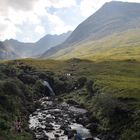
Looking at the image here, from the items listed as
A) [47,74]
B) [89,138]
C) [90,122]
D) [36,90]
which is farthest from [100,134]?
[47,74]

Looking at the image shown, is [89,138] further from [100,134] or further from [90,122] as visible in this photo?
[90,122]

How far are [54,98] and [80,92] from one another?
1197 centimetres

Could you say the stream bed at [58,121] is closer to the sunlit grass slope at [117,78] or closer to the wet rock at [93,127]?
the wet rock at [93,127]

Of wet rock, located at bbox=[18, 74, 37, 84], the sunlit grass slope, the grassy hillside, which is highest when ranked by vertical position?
wet rock, located at bbox=[18, 74, 37, 84]

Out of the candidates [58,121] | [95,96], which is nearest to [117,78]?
[95,96]

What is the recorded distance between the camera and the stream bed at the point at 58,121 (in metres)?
87.9

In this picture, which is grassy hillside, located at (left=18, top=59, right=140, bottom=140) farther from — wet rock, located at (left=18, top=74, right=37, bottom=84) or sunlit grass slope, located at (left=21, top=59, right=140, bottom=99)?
wet rock, located at (left=18, top=74, right=37, bottom=84)

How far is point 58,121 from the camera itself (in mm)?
104938

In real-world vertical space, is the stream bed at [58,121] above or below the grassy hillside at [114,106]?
below

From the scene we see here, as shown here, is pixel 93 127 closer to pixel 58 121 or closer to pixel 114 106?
pixel 114 106

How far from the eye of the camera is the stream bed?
87.9 m

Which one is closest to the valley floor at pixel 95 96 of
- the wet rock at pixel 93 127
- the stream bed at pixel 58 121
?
the wet rock at pixel 93 127

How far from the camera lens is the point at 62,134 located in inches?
3509

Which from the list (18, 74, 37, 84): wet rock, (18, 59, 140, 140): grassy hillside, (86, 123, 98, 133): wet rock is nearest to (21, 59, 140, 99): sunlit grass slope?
(18, 59, 140, 140): grassy hillside
